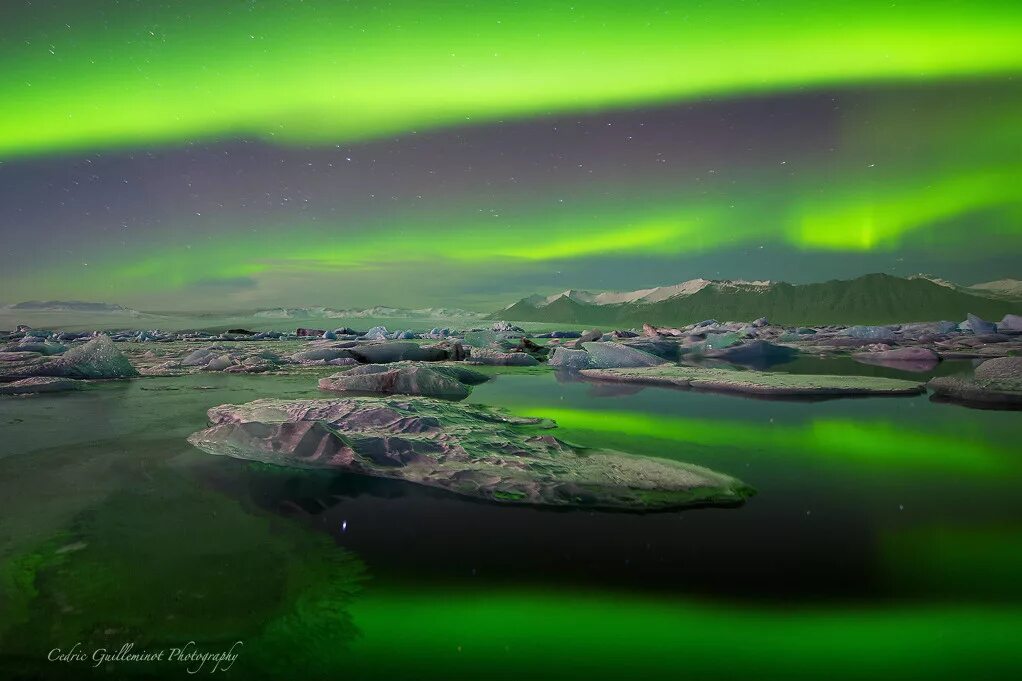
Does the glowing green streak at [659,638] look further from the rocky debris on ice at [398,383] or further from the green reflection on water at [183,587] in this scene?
the rocky debris on ice at [398,383]

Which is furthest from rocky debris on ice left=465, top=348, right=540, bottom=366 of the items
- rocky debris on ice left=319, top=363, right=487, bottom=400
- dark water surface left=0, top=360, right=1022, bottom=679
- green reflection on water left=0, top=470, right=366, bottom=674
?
green reflection on water left=0, top=470, right=366, bottom=674

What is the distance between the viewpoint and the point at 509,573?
91.3 inches

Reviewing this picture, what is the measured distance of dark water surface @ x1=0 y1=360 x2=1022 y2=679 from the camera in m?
1.76

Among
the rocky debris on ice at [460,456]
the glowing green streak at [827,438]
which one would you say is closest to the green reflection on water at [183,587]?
the rocky debris on ice at [460,456]

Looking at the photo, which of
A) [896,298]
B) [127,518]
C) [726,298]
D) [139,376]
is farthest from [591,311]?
[127,518]

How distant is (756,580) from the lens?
2.24 m

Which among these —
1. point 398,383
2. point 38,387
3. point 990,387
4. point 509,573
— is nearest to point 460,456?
point 509,573

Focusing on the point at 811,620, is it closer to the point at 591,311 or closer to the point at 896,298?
the point at 591,311

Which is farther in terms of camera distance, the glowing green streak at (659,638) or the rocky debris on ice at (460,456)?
the rocky debris on ice at (460,456)

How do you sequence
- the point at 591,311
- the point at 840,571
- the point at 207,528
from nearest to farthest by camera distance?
the point at 840,571 < the point at 207,528 < the point at 591,311

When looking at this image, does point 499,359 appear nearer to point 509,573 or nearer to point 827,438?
point 827,438

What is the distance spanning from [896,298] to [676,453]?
414 ft

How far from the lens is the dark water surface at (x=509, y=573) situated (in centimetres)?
176

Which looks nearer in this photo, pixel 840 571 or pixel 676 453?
pixel 840 571
